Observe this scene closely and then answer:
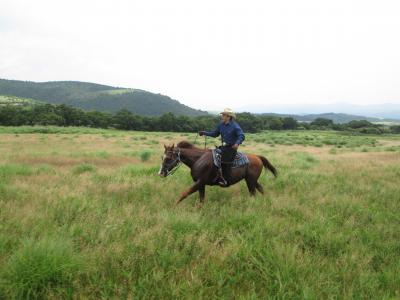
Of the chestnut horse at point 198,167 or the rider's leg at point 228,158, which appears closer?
the chestnut horse at point 198,167

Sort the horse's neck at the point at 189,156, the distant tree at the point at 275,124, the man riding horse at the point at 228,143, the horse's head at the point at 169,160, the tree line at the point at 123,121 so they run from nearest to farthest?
the horse's head at the point at 169,160 < the man riding horse at the point at 228,143 < the horse's neck at the point at 189,156 < the tree line at the point at 123,121 < the distant tree at the point at 275,124

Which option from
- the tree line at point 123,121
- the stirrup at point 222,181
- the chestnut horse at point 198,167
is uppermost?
the chestnut horse at point 198,167

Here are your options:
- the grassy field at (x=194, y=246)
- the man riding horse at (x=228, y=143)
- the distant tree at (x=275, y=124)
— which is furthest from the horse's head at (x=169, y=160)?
the distant tree at (x=275, y=124)

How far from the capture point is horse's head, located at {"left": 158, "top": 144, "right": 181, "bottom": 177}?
7910 millimetres

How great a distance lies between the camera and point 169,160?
8.00 meters

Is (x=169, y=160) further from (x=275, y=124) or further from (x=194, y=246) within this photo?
(x=275, y=124)

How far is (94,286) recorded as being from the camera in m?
3.79

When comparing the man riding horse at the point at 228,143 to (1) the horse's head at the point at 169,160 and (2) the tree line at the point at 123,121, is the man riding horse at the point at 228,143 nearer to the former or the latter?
(1) the horse's head at the point at 169,160

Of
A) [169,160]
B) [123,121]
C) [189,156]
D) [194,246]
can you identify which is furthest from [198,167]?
[123,121]

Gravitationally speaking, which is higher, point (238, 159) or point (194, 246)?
point (238, 159)

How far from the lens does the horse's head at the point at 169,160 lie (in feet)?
26.0

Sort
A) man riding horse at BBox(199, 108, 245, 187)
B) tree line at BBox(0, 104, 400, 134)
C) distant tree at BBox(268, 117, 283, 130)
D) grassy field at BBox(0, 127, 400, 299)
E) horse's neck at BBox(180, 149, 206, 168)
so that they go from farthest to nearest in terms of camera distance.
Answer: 1. distant tree at BBox(268, 117, 283, 130)
2. tree line at BBox(0, 104, 400, 134)
3. horse's neck at BBox(180, 149, 206, 168)
4. man riding horse at BBox(199, 108, 245, 187)
5. grassy field at BBox(0, 127, 400, 299)

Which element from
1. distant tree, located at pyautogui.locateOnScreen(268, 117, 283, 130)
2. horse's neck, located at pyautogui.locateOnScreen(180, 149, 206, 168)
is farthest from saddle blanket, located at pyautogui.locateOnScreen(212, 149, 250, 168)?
distant tree, located at pyautogui.locateOnScreen(268, 117, 283, 130)

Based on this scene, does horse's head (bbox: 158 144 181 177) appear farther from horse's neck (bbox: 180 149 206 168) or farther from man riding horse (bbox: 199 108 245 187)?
man riding horse (bbox: 199 108 245 187)
